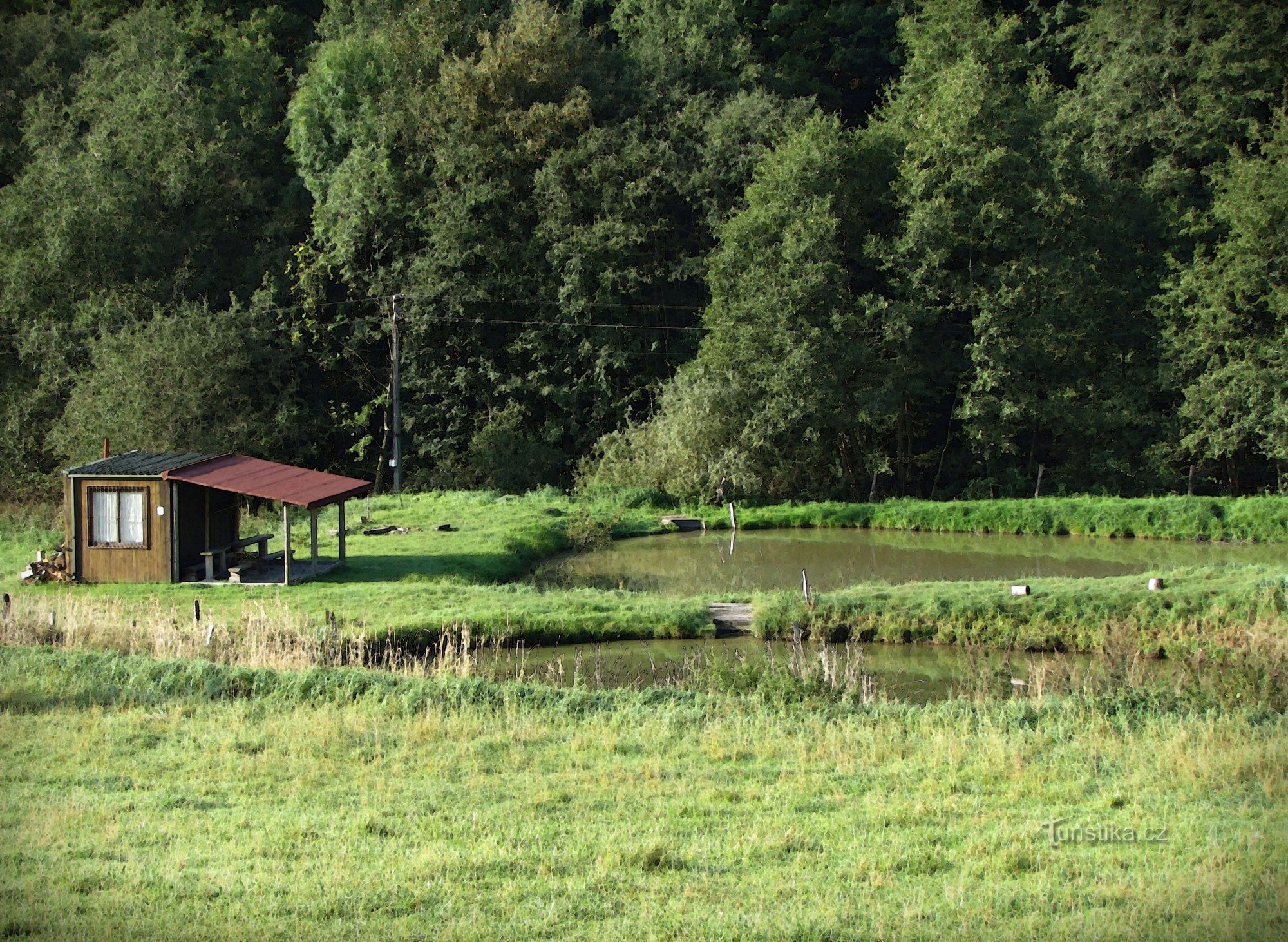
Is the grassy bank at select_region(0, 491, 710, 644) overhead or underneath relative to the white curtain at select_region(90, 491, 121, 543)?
underneath

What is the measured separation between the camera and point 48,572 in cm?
2464

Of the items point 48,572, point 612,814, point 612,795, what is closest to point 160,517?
point 48,572

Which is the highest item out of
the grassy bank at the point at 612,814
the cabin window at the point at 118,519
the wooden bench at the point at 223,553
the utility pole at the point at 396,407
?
the utility pole at the point at 396,407

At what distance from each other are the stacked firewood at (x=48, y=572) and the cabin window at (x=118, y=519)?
75cm

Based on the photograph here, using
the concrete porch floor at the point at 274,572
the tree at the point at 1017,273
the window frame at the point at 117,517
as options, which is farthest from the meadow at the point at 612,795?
the tree at the point at 1017,273

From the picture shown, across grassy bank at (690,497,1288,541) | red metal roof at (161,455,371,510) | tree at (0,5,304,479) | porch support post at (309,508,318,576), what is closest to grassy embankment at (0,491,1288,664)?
porch support post at (309,508,318,576)

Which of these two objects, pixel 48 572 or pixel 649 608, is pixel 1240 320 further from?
pixel 48 572

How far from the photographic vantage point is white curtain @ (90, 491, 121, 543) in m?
24.6

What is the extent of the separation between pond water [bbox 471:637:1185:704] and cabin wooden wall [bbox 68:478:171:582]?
895 centimetres

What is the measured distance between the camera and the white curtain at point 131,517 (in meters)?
24.5

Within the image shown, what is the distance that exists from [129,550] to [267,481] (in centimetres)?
313

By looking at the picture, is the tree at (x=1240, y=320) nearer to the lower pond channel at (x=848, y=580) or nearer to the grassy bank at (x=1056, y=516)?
the grassy bank at (x=1056, y=516)

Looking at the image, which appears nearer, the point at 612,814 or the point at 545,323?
the point at 612,814

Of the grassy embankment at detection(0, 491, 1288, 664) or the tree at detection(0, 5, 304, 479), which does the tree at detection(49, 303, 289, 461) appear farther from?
the grassy embankment at detection(0, 491, 1288, 664)
